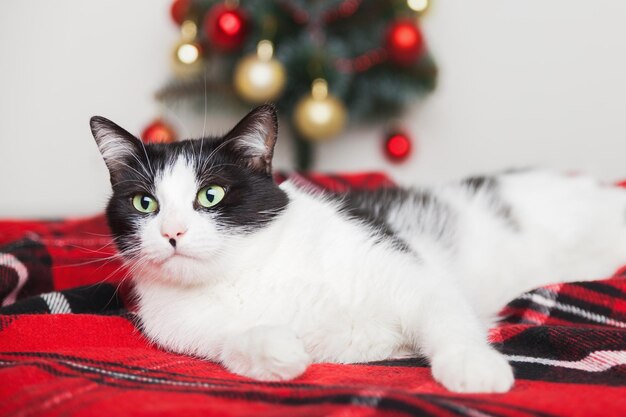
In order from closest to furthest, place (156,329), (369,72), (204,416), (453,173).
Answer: (204,416) < (156,329) < (369,72) < (453,173)

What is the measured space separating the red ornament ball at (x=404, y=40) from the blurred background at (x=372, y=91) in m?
0.10

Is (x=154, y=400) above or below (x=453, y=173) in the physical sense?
below

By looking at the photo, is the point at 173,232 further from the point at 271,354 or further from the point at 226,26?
the point at 226,26

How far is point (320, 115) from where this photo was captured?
2.08 metres

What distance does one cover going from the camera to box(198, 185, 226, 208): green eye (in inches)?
38.6

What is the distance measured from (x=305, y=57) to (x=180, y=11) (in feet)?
1.73

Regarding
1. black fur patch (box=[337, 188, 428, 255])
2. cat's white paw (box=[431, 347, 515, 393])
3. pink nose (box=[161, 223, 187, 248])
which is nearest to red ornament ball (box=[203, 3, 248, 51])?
black fur patch (box=[337, 188, 428, 255])

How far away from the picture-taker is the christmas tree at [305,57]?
2033mm

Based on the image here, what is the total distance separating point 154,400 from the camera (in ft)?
2.18

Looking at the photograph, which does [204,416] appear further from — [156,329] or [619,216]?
[619,216]

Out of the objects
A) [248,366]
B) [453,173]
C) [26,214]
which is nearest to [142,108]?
[26,214]

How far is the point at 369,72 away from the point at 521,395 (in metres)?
1.75

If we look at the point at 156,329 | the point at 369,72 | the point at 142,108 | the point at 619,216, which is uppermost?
the point at 369,72

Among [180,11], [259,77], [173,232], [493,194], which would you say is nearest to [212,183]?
[173,232]
